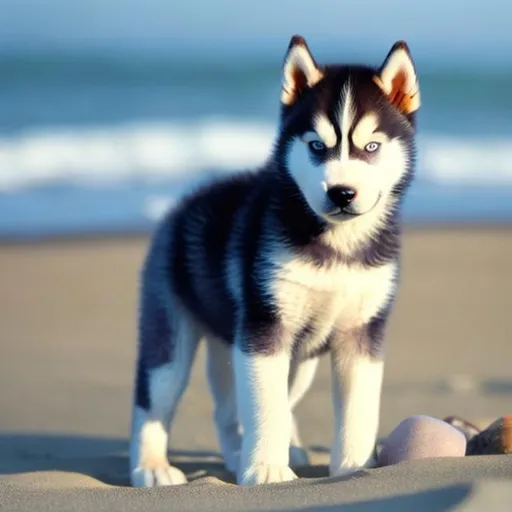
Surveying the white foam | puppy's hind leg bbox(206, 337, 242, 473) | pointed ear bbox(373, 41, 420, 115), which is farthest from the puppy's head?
the white foam

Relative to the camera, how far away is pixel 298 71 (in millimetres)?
5051

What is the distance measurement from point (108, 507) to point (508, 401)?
13.1ft

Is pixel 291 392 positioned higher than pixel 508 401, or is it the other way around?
pixel 291 392

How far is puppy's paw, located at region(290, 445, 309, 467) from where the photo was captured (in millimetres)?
5953

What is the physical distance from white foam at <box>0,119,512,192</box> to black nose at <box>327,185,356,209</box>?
10294 mm

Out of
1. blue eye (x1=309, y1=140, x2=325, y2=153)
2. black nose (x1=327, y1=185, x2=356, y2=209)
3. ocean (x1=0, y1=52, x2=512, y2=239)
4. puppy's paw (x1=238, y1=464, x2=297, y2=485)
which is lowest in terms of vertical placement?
ocean (x1=0, y1=52, x2=512, y2=239)

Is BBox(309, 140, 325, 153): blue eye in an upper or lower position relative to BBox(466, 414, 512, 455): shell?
upper

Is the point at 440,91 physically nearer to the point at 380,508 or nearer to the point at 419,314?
the point at 419,314

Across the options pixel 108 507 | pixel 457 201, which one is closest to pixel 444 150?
pixel 457 201

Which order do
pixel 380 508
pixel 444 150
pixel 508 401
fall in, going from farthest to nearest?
pixel 444 150, pixel 508 401, pixel 380 508

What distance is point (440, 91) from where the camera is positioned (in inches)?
939

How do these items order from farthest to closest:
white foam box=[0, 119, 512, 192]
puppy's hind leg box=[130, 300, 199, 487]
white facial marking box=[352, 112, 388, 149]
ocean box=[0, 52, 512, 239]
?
white foam box=[0, 119, 512, 192] → ocean box=[0, 52, 512, 239] → puppy's hind leg box=[130, 300, 199, 487] → white facial marking box=[352, 112, 388, 149]

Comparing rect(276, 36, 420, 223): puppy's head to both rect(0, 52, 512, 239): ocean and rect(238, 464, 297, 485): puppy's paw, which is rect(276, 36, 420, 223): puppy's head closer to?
rect(238, 464, 297, 485): puppy's paw


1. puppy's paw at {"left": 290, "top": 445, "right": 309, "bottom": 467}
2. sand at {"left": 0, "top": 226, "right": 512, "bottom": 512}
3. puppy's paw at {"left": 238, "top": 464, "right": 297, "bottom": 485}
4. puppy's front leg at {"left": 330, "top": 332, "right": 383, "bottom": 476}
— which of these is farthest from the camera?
puppy's paw at {"left": 290, "top": 445, "right": 309, "bottom": 467}
